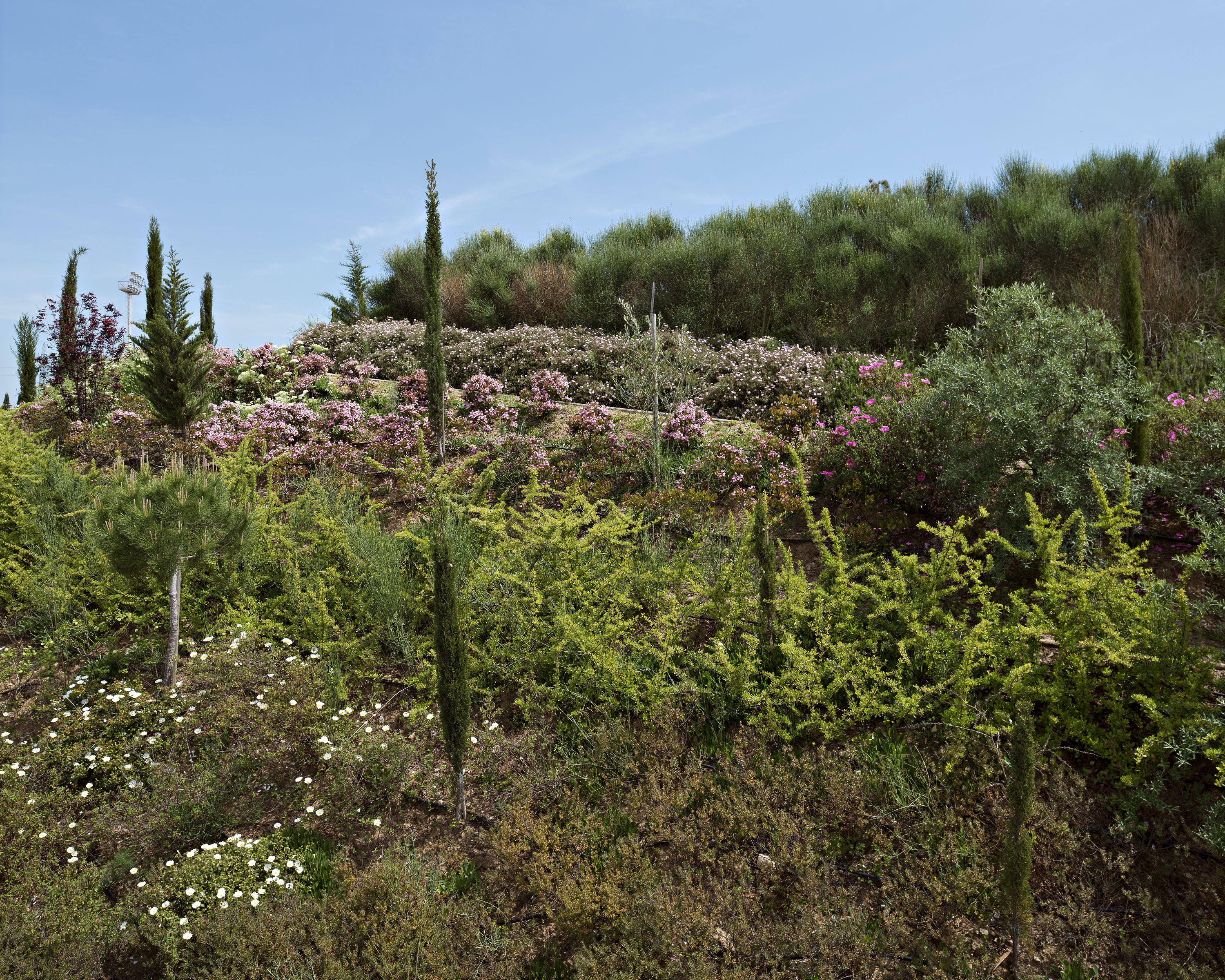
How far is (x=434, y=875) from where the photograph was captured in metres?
3.31

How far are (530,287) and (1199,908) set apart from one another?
15255 millimetres

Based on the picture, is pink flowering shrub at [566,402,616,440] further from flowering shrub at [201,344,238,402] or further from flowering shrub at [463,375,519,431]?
flowering shrub at [201,344,238,402]

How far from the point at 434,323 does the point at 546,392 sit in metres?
1.75

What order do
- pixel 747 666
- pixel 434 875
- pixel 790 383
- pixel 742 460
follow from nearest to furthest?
pixel 434 875
pixel 747 666
pixel 742 460
pixel 790 383

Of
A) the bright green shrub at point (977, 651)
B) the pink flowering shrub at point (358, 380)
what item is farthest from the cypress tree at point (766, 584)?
the pink flowering shrub at point (358, 380)

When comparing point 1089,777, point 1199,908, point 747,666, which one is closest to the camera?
point 1199,908

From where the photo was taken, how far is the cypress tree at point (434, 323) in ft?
29.6

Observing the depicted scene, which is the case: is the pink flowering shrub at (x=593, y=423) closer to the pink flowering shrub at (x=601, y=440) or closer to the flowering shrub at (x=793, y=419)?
the pink flowering shrub at (x=601, y=440)

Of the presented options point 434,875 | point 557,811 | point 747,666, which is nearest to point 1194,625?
point 747,666

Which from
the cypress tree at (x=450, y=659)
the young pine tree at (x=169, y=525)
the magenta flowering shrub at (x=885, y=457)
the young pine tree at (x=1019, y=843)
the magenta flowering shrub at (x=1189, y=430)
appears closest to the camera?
the young pine tree at (x=1019, y=843)

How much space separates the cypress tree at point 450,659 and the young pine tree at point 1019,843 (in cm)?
250

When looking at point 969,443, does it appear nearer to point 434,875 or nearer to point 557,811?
point 557,811

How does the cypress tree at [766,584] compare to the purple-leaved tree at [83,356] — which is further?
the purple-leaved tree at [83,356]

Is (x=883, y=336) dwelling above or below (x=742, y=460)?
above
